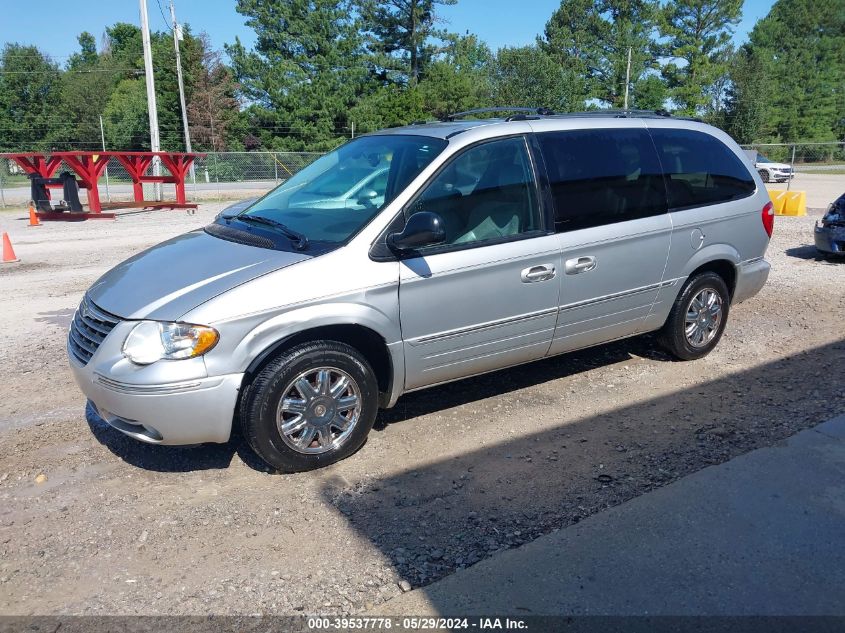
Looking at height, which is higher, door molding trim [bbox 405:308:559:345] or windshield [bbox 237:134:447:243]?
windshield [bbox 237:134:447:243]

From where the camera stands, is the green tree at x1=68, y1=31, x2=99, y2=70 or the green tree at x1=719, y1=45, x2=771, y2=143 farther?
the green tree at x1=68, y1=31, x2=99, y2=70

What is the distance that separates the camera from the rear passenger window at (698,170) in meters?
5.46

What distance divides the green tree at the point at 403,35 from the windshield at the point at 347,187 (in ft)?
157

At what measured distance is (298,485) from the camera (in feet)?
13.0

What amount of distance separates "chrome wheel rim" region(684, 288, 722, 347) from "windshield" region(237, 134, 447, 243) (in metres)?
2.65

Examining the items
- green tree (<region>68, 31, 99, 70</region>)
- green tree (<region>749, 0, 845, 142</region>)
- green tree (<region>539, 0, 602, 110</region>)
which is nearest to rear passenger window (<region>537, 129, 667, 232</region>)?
green tree (<region>539, 0, 602, 110</region>)

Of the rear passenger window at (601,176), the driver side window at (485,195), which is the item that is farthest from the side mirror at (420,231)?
the rear passenger window at (601,176)

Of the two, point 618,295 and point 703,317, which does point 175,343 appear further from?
point 703,317

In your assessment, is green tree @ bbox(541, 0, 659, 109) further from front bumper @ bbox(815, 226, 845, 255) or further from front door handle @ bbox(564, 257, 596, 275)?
front door handle @ bbox(564, 257, 596, 275)

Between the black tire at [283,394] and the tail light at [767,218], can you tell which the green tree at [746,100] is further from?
the black tire at [283,394]

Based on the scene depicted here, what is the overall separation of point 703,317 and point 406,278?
9.85 ft

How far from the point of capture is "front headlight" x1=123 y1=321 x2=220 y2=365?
11.9 feet

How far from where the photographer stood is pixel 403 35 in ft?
170

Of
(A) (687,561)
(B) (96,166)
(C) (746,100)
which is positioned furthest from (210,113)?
(A) (687,561)
